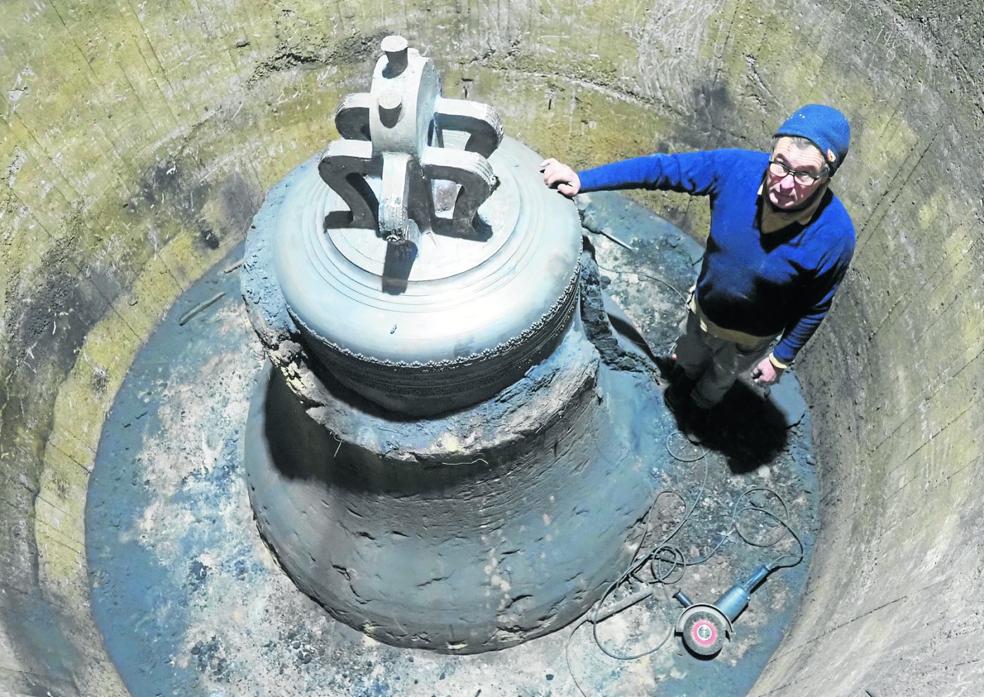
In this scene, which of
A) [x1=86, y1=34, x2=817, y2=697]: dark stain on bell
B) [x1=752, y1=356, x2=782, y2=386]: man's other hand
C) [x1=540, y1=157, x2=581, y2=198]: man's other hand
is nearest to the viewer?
[x1=86, y1=34, x2=817, y2=697]: dark stain on bell

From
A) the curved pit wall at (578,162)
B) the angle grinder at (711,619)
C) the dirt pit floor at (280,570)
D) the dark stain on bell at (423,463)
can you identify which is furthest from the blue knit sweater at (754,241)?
the angle grinder at (711,619)

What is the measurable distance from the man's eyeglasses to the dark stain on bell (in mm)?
487

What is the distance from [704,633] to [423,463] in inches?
47.9

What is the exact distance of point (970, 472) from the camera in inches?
78.8

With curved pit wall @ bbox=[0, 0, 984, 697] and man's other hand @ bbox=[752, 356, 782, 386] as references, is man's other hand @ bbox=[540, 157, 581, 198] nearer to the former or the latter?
man's other hand @ bbox=[752, 356, 782, 386]

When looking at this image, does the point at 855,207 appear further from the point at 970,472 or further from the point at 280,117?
the point at 280,117

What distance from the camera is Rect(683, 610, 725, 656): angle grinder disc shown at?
2.56 meters

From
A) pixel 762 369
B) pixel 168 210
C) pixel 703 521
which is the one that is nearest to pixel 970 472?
pixel 762 369

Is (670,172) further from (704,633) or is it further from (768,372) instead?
(704,633)

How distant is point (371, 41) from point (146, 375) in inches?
64.9

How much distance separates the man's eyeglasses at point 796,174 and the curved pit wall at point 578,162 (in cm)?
79

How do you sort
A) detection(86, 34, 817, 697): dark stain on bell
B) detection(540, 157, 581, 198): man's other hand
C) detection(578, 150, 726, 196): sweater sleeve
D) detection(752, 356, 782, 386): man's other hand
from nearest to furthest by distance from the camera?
1. detection(86, 34, 817, 697): dark stain on bell
2. detection(540, 157, 581, 198): man's other hand
3. detection(578, 150, 726, 196): sweater sleeve
4. detection(752, 356, 782, 386): man's other hand

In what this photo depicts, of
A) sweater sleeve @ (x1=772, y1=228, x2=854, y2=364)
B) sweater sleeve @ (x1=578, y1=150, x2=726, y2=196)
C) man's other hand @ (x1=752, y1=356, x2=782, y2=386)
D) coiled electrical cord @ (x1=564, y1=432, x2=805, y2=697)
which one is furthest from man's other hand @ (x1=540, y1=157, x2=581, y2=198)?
coiled electrical cord @ (x1=564, y1=432, x2=805, y2=697)

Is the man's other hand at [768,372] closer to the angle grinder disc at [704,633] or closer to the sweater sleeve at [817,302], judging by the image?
the sweater sleeve at [817,302]
